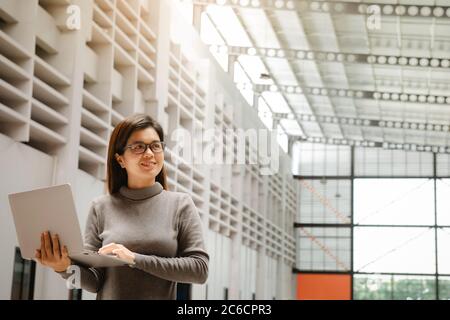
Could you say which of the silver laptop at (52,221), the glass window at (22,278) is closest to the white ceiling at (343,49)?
the glass window at (22,278)

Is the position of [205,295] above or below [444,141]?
below

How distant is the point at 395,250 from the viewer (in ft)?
130

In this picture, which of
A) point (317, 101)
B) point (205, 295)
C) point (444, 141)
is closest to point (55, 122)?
point (205, 295)

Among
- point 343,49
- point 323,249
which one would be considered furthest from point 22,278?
point 323,249

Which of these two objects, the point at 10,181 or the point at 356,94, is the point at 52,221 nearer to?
the point at 10,181

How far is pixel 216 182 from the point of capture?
21750mm

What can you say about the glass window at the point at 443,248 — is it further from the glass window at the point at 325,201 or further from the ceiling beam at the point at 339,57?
the ceiling beam at the point at 339,57

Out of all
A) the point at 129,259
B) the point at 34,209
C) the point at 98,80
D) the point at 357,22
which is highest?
the point at 357,22

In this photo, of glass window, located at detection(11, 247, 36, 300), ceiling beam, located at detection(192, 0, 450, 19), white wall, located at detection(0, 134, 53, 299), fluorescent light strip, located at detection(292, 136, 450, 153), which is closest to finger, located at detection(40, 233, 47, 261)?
white wall, located at detection(0, 134, 53, 299)

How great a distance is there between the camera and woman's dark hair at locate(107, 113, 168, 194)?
321cm

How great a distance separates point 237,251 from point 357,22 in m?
8.48

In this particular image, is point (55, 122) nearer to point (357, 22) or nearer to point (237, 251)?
point (357, 22)

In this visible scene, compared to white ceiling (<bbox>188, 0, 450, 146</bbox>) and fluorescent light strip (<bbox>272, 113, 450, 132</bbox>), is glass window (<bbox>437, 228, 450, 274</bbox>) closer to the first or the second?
fluorescent light strip (<bbox>272, 113, 450, 132</bbox>)

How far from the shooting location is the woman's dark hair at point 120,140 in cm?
321
